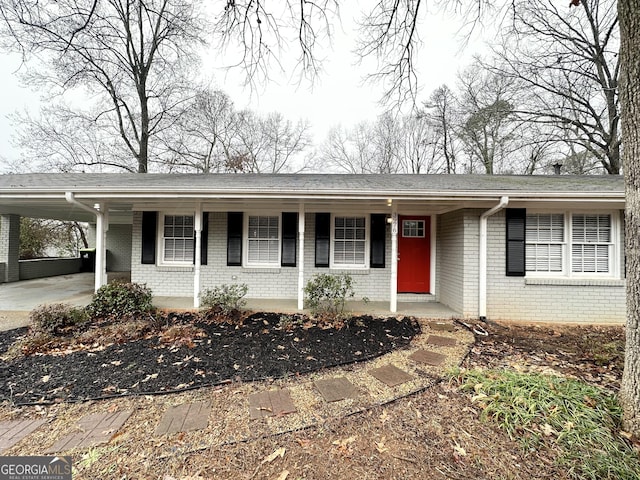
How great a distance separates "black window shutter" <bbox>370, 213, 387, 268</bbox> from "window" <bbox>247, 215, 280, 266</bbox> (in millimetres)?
2287

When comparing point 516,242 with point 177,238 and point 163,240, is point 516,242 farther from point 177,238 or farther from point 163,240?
point 163,240

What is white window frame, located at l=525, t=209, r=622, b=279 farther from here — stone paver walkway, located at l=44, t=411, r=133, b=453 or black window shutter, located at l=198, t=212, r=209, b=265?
black window shutter, located at l=198, t=212, r=209, b=265

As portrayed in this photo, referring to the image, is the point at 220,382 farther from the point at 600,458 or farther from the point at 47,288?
the point at 47,288

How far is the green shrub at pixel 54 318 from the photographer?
159 inches

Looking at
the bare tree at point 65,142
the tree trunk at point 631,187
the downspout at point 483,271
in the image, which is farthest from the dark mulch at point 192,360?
the bare tree at point 65,142

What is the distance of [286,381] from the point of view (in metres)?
2.83

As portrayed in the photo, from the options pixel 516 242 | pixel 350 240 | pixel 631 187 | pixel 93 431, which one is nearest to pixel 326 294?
pixel 350 240

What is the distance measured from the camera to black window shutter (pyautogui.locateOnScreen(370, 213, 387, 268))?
20.4 feet

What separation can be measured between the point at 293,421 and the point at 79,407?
1.97m

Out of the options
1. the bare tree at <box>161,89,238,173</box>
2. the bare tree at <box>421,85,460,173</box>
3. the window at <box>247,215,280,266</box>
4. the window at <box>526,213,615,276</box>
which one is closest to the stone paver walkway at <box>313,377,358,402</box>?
the window at <box>247,215,280,266</box>

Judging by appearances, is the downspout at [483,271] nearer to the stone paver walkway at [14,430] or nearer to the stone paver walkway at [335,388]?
the stone paver walkway at [335,388]

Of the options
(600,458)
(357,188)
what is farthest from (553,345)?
(357,188)

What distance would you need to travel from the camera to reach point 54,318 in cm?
416

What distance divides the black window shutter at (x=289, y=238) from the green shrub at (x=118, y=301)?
2874 mm
